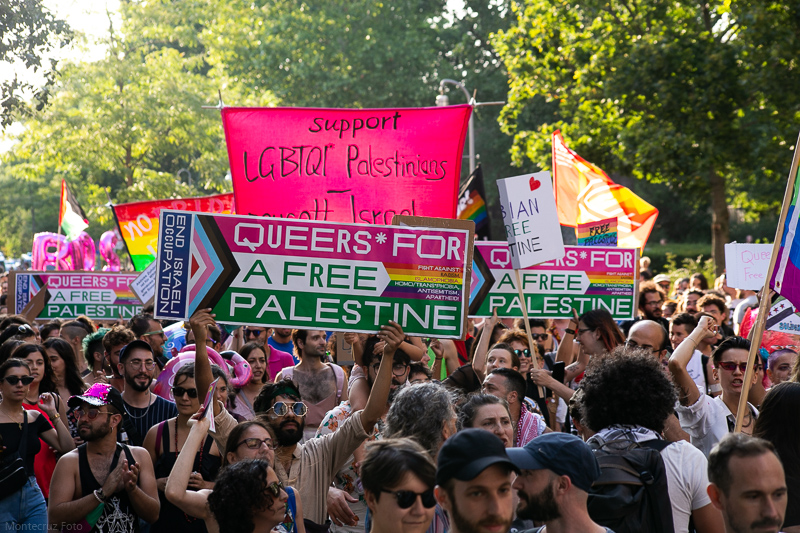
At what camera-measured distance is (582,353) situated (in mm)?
6836

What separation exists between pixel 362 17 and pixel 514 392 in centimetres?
3394

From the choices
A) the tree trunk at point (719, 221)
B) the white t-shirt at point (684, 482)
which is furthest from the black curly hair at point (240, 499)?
the tree trunk at point (719, 221)

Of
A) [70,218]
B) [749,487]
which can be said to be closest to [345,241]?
[749,487]

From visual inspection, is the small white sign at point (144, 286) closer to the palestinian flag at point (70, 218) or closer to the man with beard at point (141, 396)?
the man with beard at point (141, 396)

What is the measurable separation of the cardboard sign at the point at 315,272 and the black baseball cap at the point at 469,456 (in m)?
2.13

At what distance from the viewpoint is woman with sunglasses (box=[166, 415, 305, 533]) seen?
160 inches

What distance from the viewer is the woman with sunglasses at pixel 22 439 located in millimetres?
4941

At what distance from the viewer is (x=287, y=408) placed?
4629 millimetres

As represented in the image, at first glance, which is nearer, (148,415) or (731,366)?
(731,366)

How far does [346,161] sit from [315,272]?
6.87 feet

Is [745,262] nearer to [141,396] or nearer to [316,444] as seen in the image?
[316,444]

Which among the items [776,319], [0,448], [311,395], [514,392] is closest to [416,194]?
[311,395]

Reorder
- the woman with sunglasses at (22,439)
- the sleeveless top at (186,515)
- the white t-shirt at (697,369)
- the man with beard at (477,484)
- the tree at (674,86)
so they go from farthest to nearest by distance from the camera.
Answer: the tree at (674,86) < the white t-shirt at (697,369) < the woman with sunglasses at (22,439) < the sleeveless top at (186,515) < the man with beard at (477,484)

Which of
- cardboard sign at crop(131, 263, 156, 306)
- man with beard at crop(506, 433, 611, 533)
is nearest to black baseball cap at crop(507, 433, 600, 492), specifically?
man with beard at crop(506, 433, 611, 533)
